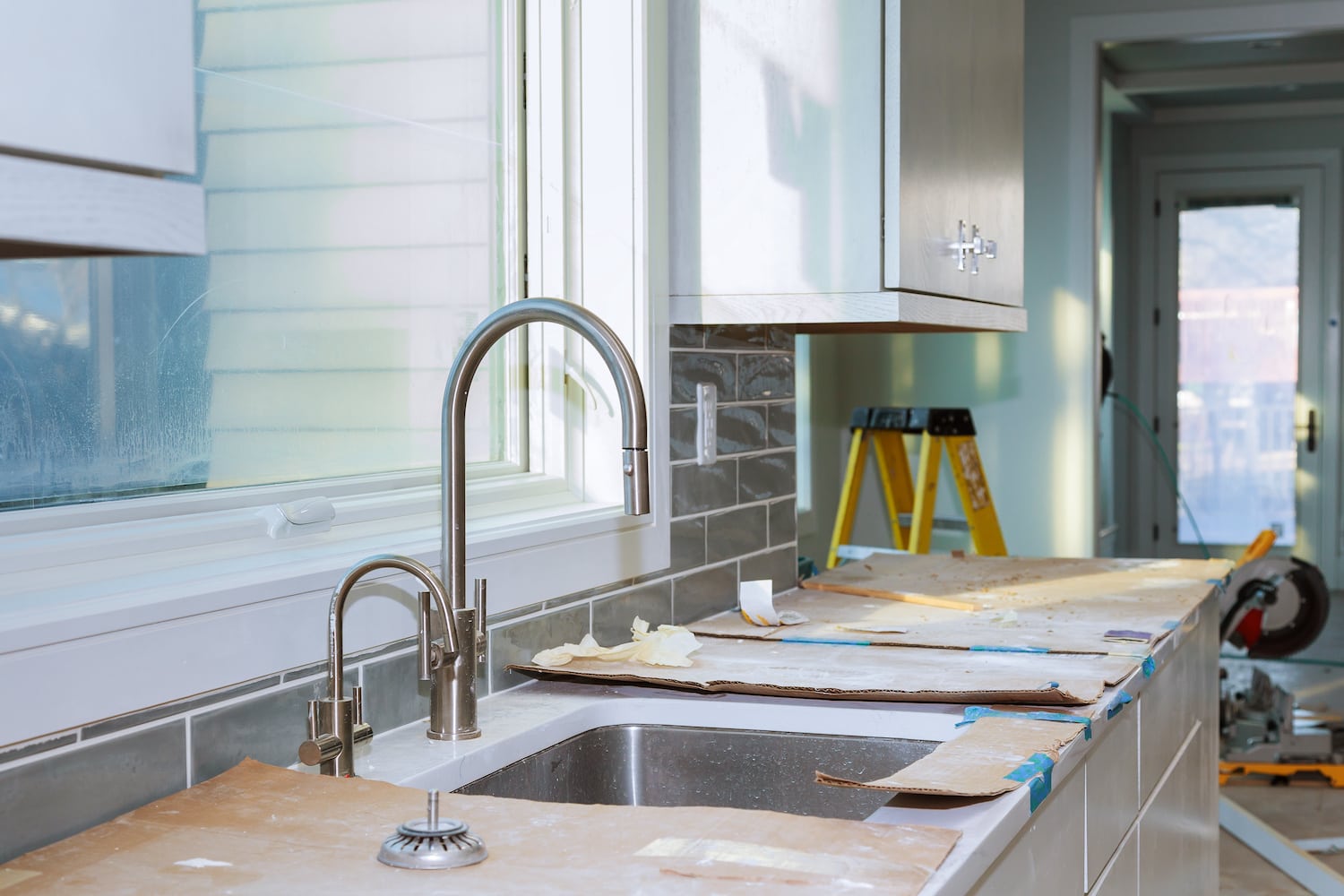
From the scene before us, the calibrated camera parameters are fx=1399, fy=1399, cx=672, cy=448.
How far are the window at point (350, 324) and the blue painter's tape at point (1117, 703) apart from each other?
741mm

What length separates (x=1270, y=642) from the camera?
5.14 meters

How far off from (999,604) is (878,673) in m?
0.70

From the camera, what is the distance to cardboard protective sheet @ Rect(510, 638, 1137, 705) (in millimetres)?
1711

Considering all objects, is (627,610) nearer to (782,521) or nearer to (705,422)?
(705,422)

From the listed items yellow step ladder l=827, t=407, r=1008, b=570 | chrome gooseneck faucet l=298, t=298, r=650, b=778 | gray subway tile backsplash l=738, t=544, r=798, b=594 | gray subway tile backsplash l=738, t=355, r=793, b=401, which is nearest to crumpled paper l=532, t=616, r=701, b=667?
chrome gooseneck faucet l=298, t=298, r=650, b=778

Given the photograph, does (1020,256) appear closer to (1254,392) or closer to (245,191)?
(245,191)

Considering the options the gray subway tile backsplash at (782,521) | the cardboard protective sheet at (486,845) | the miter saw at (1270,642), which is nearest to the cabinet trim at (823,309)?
the gray subway tile backsplash at (782,521)

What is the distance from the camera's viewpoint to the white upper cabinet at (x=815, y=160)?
6.82ft

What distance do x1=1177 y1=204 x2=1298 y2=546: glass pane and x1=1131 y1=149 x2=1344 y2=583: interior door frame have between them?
90 mm

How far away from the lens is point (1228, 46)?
22.9ft

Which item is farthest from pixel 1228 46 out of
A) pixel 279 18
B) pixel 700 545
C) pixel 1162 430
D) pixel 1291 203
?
pixel 279 18

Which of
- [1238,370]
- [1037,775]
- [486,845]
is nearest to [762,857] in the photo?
[486,845]

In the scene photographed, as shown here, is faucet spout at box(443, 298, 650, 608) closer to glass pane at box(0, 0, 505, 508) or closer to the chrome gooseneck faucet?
the chrome gooseneck faucet

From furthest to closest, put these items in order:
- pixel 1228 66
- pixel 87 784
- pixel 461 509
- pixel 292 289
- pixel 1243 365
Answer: pixel 1243 365
pixel 1228 66
pixel 292 289
pixel 461 509
pixel 87 784
